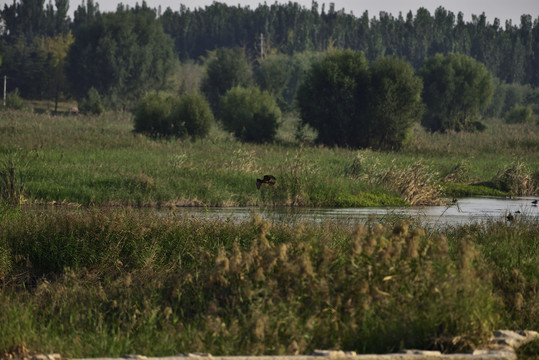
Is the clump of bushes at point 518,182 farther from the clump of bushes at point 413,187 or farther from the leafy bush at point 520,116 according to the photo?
the leafy bush at point 520,116

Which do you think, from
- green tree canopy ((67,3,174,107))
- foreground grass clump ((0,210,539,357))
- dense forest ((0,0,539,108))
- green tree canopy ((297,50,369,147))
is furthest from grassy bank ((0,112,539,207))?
dense forest ((0,0,539,108))

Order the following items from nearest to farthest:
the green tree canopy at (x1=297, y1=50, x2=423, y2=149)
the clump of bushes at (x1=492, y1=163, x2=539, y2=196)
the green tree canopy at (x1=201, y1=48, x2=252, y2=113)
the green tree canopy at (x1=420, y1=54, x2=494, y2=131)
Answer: the clump of bushes at (x1=492, y1=163, x2=539, y2=196), the green tree canopy at (x1=297, y1=50, x2=423, y2=149), the green tree canopy at (x1=420, y1=54, x2=494, y2=131), the green tree canopy at (x1=201, y1=48, x2=252, y2=113)

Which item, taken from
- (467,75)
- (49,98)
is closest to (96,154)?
(467,75)

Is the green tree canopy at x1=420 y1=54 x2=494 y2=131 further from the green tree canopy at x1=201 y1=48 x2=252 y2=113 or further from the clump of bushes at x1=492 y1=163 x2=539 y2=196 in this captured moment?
the clump of bushes at x1=492 y1=163 x2=539 y2=196

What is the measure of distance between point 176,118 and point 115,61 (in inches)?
1898

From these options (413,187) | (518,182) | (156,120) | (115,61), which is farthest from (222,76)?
(413,187)

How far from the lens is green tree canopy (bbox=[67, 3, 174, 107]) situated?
90.2 metres

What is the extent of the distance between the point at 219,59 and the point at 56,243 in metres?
72.1

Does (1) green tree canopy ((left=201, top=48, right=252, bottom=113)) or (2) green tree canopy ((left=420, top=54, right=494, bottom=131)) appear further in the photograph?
(1) green tree canopy ((left=201, top=48, right=252, bottom=113))

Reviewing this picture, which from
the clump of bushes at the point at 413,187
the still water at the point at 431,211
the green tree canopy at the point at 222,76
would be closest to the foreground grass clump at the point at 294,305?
the still water at the point at 431,211

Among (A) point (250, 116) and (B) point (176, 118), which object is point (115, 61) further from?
(B) point (176, 118)

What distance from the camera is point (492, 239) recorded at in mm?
12531

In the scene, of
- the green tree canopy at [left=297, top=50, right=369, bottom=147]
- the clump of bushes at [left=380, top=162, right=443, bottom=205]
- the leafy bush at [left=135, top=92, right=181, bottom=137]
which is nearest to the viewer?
the clump of bushes at [left=380, top=162, right=443, bottom=205]

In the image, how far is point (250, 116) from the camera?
48.1 metres
